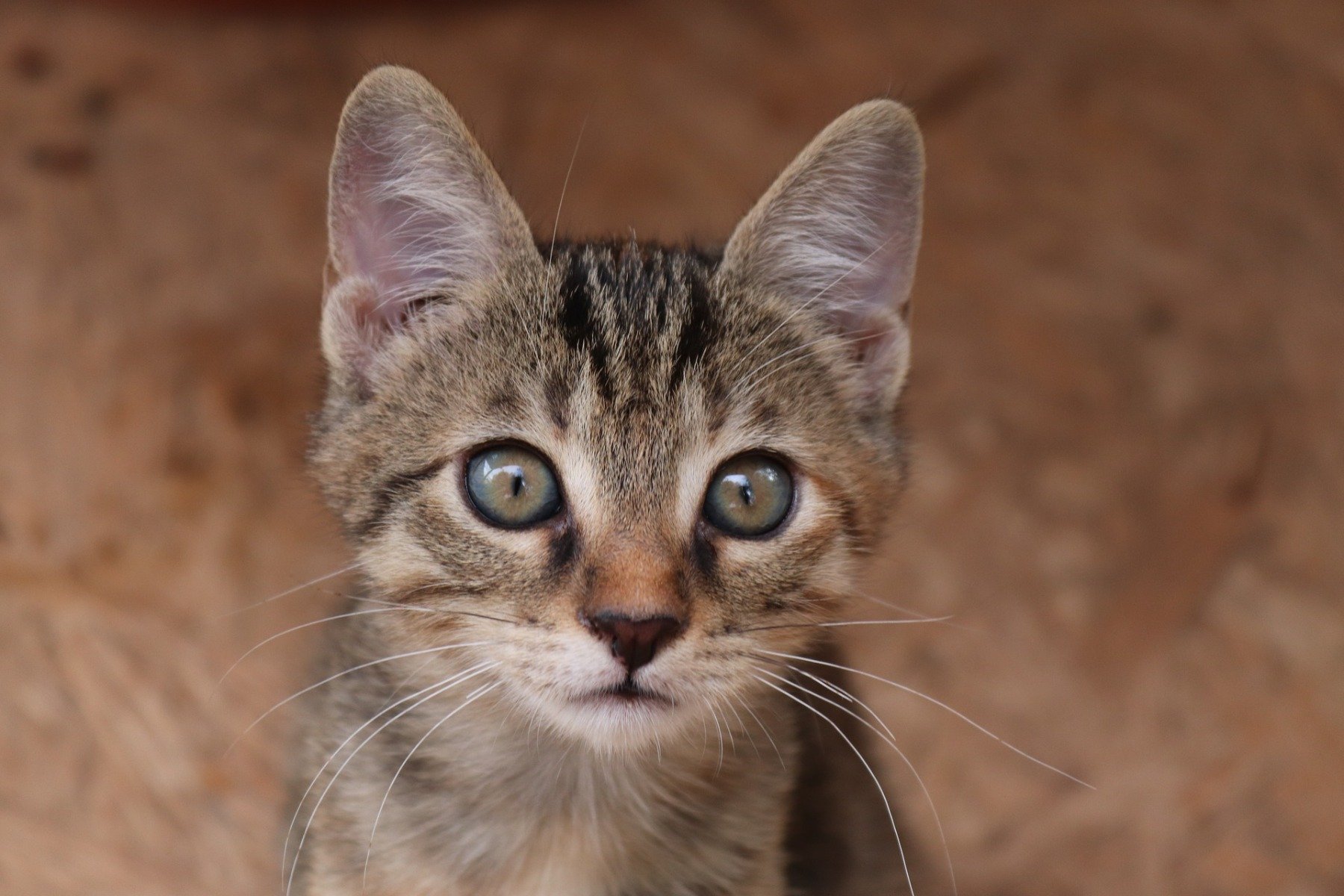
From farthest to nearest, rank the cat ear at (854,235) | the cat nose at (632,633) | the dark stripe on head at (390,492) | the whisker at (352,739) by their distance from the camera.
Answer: the cat ear at (854,235)
the dark stripe on head at (390,492)
the whisker at (352,739)
the cat nose at (632,633)

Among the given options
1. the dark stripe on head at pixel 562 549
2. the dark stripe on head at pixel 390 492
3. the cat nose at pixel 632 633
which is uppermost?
the dark stripe on head at pixel 390 492

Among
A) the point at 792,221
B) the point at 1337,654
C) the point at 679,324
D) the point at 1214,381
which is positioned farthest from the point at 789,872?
the point at 1214,381

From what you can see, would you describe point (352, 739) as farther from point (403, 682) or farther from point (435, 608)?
point (435, 608)

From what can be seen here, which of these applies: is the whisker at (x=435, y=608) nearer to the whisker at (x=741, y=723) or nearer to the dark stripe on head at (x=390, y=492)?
the dark stripe on head at (x=390, y=492)

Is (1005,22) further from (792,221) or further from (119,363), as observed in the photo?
(119,363)

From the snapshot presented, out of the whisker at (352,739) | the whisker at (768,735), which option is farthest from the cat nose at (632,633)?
the whisker at (768,735)

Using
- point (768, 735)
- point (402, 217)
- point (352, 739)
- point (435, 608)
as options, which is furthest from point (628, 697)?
point (402, 217)
